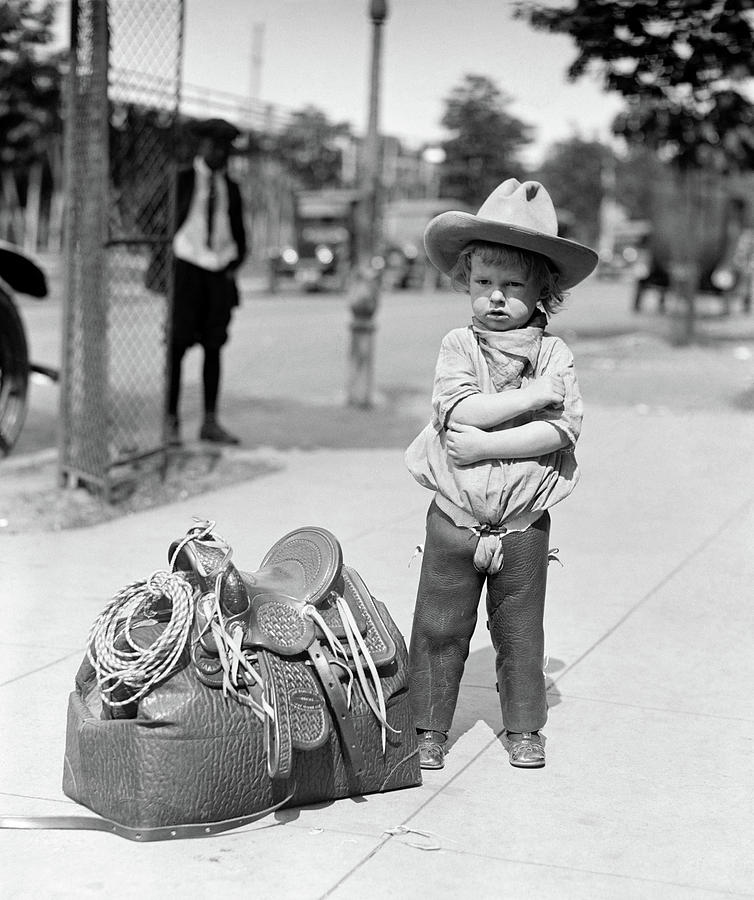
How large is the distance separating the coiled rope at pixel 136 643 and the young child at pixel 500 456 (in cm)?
74

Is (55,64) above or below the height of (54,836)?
above

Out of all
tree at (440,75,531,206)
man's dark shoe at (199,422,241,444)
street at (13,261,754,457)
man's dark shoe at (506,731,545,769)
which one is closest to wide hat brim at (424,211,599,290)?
man's dark shoe at (506,731,545,769)

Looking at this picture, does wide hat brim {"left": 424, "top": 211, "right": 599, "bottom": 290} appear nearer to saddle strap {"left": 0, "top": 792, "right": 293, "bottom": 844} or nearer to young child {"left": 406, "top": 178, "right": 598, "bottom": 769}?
A: young child {"left": 406, "top": 178, "right": 598, "bottom": 769}

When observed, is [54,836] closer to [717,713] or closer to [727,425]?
[717,713]

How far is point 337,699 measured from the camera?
351 cm

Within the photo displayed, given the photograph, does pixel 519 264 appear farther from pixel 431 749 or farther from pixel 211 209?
pixel 211 209

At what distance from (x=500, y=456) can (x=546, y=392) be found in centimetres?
20

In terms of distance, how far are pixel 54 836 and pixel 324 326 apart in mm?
18372

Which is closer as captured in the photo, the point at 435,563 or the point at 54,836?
the point at 54,836

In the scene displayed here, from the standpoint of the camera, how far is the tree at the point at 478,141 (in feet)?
Result: 193

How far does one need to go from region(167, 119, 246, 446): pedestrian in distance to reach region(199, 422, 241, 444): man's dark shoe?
289 millimetres

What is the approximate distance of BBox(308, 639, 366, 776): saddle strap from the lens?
3502mm

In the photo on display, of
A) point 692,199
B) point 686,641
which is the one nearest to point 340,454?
point 686,641

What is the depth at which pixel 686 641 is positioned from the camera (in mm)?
5242
